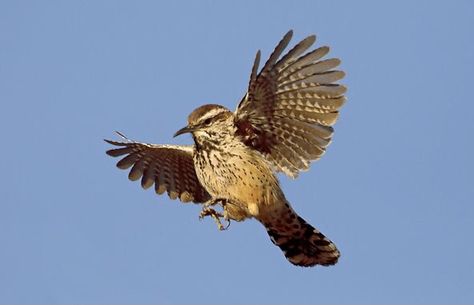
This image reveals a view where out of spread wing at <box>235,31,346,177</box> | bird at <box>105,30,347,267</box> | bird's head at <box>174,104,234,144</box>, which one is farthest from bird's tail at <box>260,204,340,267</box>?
bird's head at <box>174,104,234,144</box>

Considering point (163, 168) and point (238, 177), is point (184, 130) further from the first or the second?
point (163, 168)

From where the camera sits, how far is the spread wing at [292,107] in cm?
864

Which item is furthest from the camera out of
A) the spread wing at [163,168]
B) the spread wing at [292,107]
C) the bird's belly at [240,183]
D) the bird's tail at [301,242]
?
the spread wing at [163,168]

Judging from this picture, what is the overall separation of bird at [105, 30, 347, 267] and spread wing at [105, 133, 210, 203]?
87 centimetres

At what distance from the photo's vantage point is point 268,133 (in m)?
9.12

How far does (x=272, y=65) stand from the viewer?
340 inches

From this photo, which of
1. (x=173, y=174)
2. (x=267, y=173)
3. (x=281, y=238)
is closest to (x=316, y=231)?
(x=281, y=238)

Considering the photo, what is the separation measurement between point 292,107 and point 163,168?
6.31ft

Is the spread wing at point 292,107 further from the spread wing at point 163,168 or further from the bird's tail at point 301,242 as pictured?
the spread wing at point 163,168

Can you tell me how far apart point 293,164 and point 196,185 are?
1.44 meters

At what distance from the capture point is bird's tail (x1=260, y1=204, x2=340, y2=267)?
959cm

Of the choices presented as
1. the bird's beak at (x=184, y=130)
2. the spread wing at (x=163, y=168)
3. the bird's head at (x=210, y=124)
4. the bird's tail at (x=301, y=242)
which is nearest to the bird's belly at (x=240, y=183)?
the bird's head at (x=210, y=124)

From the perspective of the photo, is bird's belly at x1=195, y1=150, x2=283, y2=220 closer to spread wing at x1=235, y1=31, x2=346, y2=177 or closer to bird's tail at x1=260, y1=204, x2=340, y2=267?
spread wing at x1=235, y1=31, x2=346, y2=177

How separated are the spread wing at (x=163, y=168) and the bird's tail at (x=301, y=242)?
870 millimetres
